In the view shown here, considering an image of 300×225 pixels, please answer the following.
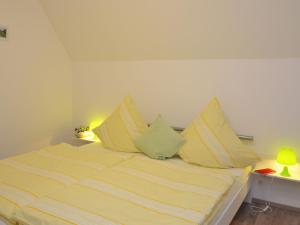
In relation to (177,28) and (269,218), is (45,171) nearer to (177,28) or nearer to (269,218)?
(177,28)

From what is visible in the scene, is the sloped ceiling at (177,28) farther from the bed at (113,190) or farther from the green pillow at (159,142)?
the bed at (113,190)

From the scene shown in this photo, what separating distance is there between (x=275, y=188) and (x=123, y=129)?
5.61 ft

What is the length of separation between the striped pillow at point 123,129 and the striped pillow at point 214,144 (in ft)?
1.85

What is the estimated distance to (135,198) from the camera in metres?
1.82

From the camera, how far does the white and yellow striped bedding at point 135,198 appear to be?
156 cm

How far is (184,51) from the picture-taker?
305 cm

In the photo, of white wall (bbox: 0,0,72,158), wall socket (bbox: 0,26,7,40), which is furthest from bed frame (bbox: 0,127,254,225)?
wall socket (bbox: 0,26,7,40)

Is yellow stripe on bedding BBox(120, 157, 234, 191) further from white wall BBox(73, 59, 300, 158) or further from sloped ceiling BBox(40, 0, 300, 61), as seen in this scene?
sloped ceiling BBox(40, 0, 300, 61)

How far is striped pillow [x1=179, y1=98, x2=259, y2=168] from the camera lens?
99.1 inches

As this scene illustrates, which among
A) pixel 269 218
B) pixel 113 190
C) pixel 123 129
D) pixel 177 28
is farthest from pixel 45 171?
pixel 269 218

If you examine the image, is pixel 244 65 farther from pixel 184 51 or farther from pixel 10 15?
pixel 10 15

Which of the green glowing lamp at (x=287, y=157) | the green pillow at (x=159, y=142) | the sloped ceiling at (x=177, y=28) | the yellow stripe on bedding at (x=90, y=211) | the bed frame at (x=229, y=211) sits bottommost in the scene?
the yellow stripe on bedding at (x=90, y=211)

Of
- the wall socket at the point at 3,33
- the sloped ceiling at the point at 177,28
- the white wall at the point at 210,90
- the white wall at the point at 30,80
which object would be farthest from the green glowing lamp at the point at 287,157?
the wall socket at the point at 3,33

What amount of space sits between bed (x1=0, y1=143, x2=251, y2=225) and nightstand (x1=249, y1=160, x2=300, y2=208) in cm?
29
